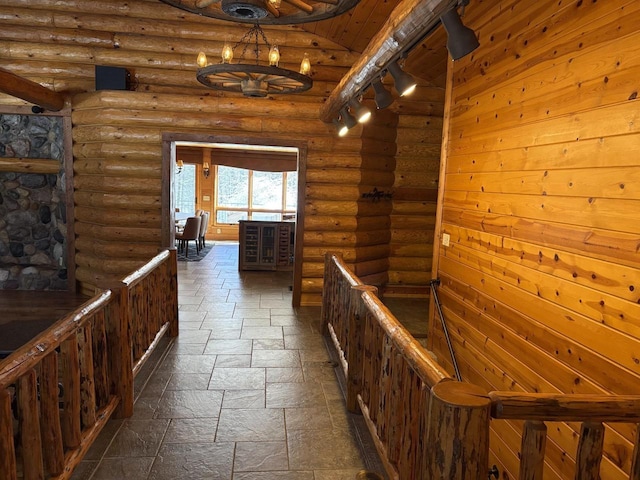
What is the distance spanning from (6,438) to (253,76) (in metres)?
3.43

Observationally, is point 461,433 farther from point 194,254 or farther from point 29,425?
point 194,254

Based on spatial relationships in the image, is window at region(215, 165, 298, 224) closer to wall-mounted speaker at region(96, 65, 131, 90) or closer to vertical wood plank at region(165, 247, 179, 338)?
wall-mounted speaker at region(96, 65, 131, 90)

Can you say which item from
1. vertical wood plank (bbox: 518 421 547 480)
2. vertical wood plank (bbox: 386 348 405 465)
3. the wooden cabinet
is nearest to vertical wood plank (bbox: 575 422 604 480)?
vertical wood plank (bbox: 518 421 547 480)

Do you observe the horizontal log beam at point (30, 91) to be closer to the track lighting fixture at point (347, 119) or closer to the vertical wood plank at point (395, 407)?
the track lighting fixture at point (347, 119)

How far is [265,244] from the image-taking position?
840cm

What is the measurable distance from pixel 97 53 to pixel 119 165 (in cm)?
148

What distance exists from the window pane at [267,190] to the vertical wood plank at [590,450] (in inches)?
473

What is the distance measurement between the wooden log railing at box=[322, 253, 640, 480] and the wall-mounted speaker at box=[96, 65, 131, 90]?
475 cm

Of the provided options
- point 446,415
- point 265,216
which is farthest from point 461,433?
point 265,216

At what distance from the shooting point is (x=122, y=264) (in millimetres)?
6109

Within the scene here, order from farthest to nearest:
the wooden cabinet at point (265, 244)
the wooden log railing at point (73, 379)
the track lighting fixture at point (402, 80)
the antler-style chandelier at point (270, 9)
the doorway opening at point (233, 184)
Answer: the doorway opening at point (233, 184)
the wooden cabinet at point (265, 244)
the track lighting fixture at point (402, 80)
the antler-style chandelier at point (270, 9)
the wooden log railing at point (73, 379)

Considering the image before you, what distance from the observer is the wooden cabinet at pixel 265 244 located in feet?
27.2

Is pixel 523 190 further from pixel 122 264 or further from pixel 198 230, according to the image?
pixel 198 230

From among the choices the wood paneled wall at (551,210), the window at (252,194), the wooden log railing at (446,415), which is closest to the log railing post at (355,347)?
the wooden log railing at (446,415)
